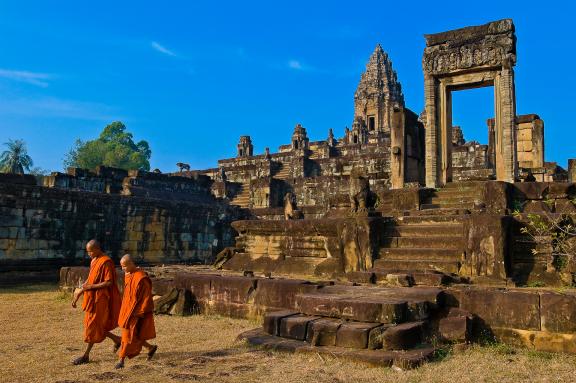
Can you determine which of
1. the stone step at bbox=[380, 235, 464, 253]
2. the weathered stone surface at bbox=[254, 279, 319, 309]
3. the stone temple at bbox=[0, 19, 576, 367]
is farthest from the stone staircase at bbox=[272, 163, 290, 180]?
the weathered stone surface at bbox=[254, 279, 319, 309]

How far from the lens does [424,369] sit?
13.7ft

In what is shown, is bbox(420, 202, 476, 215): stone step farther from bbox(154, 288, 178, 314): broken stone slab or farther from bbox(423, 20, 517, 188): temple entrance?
bbox(154, 288, 178, 314): broken stone slab

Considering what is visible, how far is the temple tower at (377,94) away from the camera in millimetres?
51094

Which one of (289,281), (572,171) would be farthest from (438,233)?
(572,171)

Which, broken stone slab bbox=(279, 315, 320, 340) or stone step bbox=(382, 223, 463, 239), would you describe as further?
stone step bbox=(382, 223, 463, 239)

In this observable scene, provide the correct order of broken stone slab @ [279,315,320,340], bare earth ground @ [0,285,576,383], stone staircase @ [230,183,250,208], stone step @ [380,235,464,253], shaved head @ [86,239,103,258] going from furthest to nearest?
stone staircase @ [230,183,250,208], stone step @ [380,235,464,253], shaved head @ [86,239,103,258], broken stone slab @ [279,315,320,340], bare earth ground @ [0,285,576,383]

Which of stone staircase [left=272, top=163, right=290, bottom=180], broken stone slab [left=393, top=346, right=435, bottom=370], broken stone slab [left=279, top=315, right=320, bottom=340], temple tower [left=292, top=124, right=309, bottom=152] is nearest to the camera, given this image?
broken stone slab [left=393, top=346, right=435, bottom=370]

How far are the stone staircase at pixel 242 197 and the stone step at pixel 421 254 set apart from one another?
1829 centimetres

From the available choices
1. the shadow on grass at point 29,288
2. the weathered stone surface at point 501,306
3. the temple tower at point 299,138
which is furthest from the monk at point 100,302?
the temple tower at point 299,138

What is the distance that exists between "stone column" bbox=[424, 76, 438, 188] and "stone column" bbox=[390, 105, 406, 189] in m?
1.06

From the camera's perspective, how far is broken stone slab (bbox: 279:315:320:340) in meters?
5.08

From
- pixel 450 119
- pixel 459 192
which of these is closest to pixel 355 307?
pixel 459 192

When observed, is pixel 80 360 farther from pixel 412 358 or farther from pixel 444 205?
pixel 444 205

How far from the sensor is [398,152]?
1295cm
